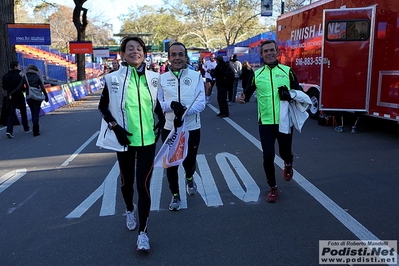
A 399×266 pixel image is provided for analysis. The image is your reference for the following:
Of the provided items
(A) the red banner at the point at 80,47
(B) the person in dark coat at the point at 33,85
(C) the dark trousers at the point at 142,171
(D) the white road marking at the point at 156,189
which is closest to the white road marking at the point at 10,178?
(D) the white road marking at the point at 156,189

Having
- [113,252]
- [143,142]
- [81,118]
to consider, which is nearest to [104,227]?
[113,252]

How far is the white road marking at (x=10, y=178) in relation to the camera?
19.5ft

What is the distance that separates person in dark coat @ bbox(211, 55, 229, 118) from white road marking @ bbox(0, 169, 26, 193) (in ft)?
22.0

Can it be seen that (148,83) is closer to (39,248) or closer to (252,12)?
(39,248)

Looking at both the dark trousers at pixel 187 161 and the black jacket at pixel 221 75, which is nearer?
the dark trousers at pixel 187 161

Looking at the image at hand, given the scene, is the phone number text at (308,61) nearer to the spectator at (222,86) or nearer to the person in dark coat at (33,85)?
the spectator at (222,86)

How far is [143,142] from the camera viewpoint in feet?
11.6

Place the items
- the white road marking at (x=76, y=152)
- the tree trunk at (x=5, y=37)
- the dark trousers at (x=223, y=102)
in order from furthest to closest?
the tree trunk at (x=5, y=37)
the dark trousers at (x=223, y=102)
the white road marking at (x=76, y=152)

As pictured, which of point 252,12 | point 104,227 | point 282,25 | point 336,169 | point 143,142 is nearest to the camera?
point 143,142

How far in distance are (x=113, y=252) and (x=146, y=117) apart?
127cm

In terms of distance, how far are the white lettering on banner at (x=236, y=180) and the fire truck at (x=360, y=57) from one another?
3.72 m

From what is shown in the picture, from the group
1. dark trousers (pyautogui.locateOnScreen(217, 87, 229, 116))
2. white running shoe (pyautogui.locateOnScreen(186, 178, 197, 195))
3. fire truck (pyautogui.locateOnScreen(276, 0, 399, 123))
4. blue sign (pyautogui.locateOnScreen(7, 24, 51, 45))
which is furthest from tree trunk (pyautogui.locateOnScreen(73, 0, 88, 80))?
white running shoe (pyautogui.locateOnScreen(186, 178, 197, 195))

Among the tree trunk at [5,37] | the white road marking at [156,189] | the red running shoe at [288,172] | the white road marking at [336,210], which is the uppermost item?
the tree trunk at [5,37]

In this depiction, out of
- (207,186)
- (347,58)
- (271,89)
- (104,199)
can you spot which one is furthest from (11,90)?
(347,58)
